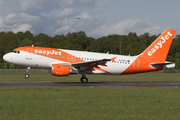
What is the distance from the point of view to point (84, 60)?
32438 millimetres

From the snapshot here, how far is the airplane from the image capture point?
30875 millimetres

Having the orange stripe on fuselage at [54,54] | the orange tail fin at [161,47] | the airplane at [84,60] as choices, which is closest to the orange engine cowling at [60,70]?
the airplane at [84,60]

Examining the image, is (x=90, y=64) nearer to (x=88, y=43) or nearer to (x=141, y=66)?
(x=141, y=66)

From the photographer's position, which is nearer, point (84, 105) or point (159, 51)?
point (84, 105)

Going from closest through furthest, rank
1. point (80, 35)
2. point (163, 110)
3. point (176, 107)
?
point (163, 110), point (176, 107), point (80, 35)

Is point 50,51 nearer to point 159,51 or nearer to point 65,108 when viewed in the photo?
point 159,51

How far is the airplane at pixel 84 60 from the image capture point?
30.9m

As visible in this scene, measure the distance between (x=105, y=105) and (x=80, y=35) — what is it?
120 metres

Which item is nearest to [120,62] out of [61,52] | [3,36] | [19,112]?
[61,52]

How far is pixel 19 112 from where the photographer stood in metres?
11.8

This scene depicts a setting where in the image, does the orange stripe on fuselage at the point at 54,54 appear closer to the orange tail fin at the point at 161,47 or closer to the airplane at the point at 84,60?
the airplane at the point at 84,60

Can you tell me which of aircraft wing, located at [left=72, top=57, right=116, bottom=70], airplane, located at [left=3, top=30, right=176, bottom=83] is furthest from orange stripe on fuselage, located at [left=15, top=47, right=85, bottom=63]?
aircraft wing, located at [left=72, top=57, right=116, bottom=70]

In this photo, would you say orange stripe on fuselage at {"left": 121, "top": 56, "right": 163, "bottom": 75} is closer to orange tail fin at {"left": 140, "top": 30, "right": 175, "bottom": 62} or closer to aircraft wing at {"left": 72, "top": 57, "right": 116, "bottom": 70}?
orange tail fin at {"left": 140, "top": 30, "right": 175, "bottom": 62}

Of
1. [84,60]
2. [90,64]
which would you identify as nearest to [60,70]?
[90,64]
